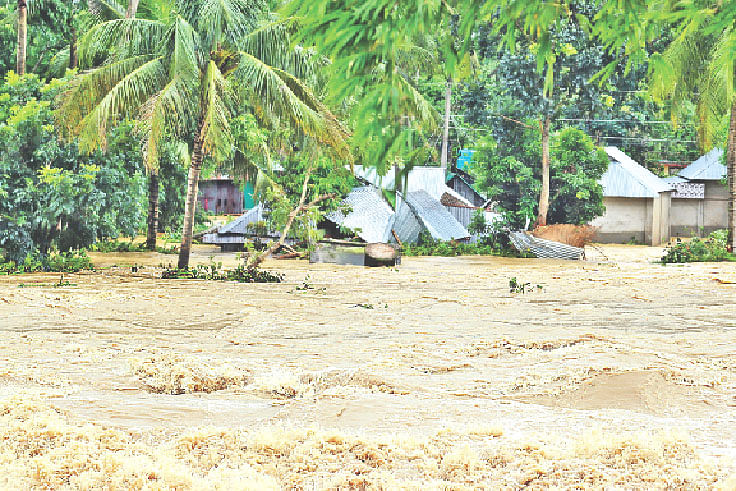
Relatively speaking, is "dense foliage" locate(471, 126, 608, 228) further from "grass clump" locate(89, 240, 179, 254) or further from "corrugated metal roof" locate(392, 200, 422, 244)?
"grass clump" locate(89, 240, 179, 254)

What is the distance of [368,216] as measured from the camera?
24.9 metres

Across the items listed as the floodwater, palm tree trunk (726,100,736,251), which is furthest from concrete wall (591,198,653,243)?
the floodwater

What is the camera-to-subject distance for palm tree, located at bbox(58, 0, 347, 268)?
14186 millimetres

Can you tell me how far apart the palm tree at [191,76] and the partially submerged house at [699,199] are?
76.3 feet

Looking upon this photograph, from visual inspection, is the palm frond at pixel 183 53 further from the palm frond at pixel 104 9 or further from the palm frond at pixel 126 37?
the palm frond at pixel 104 9

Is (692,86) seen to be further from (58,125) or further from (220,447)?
(220,447)

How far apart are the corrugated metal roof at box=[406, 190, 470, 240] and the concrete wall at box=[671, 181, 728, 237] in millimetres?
12360

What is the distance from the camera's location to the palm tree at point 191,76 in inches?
559

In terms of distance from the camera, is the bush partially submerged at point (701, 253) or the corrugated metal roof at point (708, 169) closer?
the bush partially submerged at point (701, 253)

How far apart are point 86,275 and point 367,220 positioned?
10628mm

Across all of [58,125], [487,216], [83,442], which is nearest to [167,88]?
[58,125]

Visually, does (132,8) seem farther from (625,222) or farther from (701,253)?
(625,222)

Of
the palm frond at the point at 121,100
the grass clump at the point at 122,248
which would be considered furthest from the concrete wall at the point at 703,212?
the palm frond at the point at 121,100

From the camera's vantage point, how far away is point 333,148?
15.9 meters
